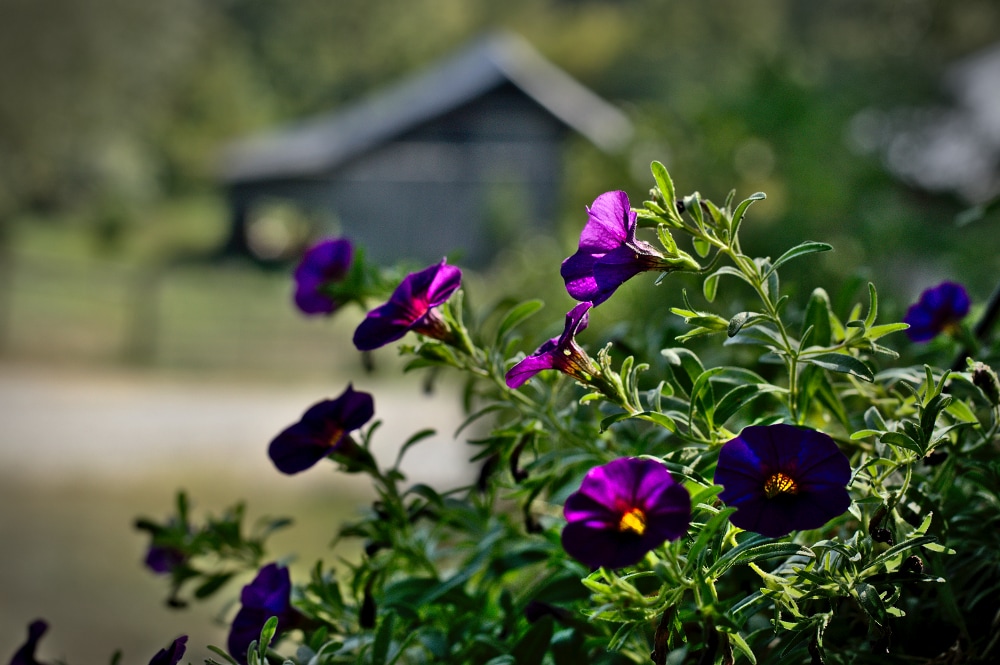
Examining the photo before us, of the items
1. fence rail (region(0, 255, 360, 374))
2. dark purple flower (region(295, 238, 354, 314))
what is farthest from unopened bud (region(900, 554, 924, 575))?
fence rail (region(0, 255, 360, 374))

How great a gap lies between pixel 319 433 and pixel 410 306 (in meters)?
0.09

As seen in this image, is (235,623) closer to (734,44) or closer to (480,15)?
(734,44)

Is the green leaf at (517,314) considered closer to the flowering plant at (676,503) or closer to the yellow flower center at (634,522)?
the flowering plant at (676,503)

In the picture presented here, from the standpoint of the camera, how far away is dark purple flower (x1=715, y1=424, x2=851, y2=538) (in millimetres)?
332

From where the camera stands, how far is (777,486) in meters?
0.34

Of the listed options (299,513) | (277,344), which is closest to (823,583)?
(299,513)

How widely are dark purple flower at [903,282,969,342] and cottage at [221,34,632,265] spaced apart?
1223 cm

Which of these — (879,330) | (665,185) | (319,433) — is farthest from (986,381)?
(319,433)

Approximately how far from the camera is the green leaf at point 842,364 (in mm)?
352

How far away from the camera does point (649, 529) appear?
1.04 ft

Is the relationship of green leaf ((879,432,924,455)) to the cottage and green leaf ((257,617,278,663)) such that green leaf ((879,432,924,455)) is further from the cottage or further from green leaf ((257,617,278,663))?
the cottage

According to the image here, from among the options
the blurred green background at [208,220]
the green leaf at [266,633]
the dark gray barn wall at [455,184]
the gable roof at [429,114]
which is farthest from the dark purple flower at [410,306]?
the gable roof at [429,114]

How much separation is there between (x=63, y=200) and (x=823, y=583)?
1439cm

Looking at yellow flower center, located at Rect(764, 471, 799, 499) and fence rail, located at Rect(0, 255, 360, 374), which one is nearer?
yellow flower center, located at Rect(764, 471, 799, 499)
